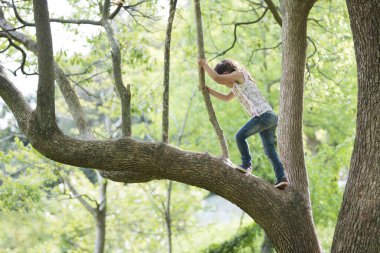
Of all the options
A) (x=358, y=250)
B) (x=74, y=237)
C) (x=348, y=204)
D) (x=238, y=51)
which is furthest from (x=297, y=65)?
(x=74, y=237)

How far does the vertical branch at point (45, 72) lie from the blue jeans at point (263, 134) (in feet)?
6.44

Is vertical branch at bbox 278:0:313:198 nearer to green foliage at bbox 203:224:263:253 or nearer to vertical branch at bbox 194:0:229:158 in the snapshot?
vertical branch at bbox 194:0:229:158

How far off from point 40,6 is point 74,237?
45.8ft

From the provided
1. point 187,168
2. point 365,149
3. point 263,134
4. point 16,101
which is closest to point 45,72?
point 16,101

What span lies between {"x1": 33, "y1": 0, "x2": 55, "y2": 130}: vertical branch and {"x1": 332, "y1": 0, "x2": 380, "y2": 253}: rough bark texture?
9.60 feet

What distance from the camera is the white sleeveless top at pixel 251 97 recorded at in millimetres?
5309

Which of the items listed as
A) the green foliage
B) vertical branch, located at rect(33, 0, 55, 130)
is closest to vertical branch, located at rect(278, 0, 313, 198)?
vertical branch, located at rect(33, 0, 55, 130)

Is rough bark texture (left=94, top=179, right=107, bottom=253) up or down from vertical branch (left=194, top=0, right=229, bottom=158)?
down

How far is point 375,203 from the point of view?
4.81 meters

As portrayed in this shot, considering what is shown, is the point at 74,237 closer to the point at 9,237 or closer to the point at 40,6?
the point at 9,237

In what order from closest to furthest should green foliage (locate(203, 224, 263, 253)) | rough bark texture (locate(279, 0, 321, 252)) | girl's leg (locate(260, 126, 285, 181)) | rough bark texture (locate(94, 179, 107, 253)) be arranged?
girl's leg (locate(260, 126, 285, 181)) < rough bark texture (locate(279, 0, 321, 252)) < rough bark texture (locate(94, 179, 107, 253)) < green foliage (locate(203, 224, 263, 253))

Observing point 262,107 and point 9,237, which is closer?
point 262,107

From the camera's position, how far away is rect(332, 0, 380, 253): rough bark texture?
4730mm

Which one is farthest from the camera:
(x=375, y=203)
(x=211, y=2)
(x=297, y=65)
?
(x=211, y=2)
